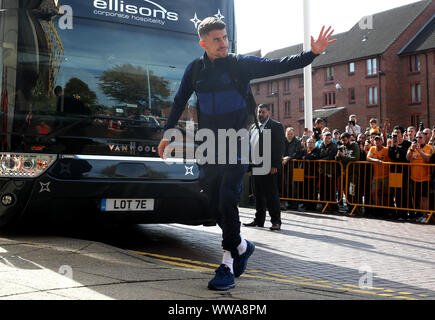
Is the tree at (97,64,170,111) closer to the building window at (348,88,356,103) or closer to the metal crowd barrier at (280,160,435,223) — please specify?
the metal crowd barrier at (280,160,435,223)

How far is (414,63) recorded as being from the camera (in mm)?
53219

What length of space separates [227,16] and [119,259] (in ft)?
11.9

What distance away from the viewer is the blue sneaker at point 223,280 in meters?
4.29

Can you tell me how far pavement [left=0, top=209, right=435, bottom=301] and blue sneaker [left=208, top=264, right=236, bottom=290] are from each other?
0.06 m

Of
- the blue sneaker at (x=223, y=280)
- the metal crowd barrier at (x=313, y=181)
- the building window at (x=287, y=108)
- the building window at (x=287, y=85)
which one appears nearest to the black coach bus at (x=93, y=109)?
the blue sneaker at (x=223, y=280)

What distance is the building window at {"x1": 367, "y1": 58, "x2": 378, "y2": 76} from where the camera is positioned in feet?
179

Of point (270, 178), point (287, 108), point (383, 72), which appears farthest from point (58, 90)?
point (287, 108)

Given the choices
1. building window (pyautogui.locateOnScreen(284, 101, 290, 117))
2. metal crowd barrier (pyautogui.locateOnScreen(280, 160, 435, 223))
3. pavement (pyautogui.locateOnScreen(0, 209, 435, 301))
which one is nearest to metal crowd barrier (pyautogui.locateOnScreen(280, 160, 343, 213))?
metal crowd barrier (pyautogui.locateOnScreen(280, 160, 435, 223))

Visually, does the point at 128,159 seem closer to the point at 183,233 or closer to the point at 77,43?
the point at 77,43

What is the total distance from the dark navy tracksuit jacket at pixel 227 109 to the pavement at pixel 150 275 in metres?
0.57

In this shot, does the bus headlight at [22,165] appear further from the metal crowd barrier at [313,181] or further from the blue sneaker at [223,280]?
the metal crowd barrier at [313,181]

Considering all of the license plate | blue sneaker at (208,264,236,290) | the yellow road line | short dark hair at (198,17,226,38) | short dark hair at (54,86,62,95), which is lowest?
the yellow road line

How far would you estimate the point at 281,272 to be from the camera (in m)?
5.83
